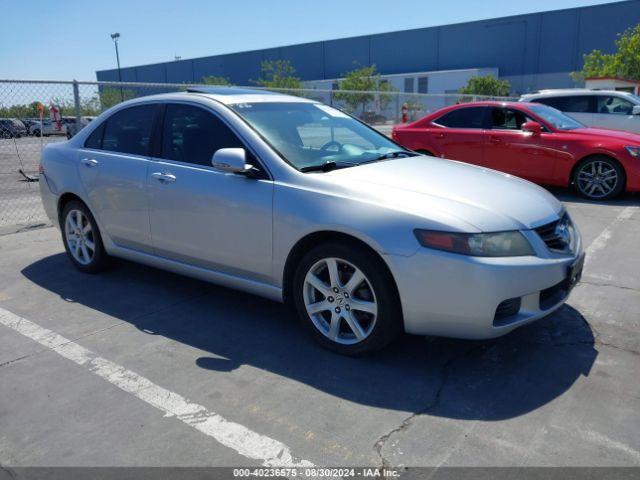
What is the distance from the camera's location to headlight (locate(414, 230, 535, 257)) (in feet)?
9.64

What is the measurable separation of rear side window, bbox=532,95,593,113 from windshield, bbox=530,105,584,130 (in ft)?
7.43

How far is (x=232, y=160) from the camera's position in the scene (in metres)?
3.57

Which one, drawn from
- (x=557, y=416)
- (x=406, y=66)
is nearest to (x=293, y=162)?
(x=557, y=416)

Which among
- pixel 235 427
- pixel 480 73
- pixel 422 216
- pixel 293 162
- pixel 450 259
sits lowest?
pixel 235 427

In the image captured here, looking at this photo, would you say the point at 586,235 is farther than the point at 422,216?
Yes

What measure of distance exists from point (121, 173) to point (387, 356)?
269cm

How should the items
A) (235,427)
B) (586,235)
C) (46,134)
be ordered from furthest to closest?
(46,134)
(586,235)
(235,427)

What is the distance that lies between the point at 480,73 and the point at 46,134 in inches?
1813

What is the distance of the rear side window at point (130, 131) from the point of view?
450cm

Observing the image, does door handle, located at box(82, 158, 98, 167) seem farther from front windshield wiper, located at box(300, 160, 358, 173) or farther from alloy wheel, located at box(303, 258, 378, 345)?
alloy wheel, located at box(303, 258, 378, 345)

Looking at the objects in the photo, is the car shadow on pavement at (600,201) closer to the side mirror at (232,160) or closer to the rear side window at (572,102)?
the rear side window at (572,102)

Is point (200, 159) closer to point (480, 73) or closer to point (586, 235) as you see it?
point (586, 235)

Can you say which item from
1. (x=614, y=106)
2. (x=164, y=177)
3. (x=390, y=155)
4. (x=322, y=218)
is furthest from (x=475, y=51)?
(x=322, y=218)

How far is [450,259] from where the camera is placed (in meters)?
2.93
